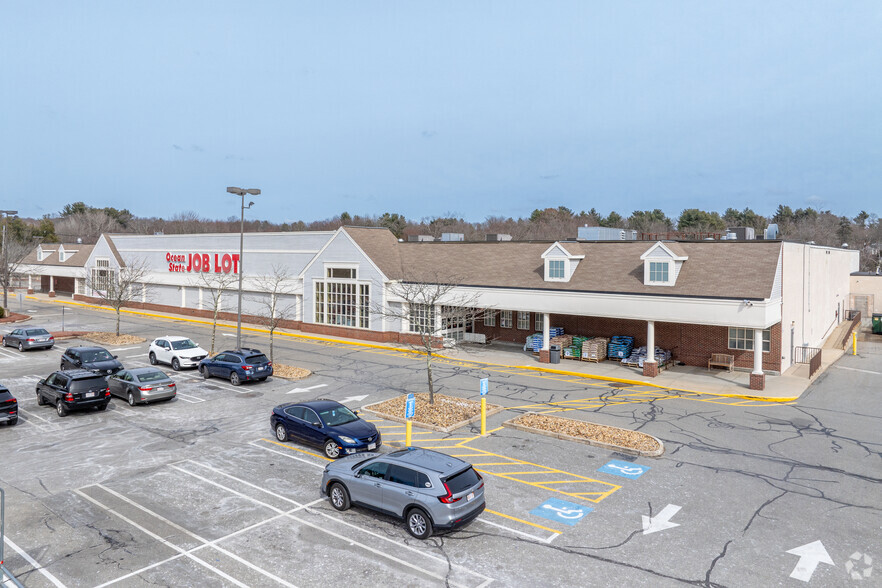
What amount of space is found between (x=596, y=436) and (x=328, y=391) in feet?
41.5

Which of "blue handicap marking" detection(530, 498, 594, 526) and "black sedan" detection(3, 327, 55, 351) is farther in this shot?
"black sedan" detection(3, 327, 55, 351)

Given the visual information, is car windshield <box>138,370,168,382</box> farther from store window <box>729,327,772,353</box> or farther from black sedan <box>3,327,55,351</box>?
store window <box>729,327,772,353</box>

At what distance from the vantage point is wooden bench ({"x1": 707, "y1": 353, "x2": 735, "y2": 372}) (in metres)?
31.8

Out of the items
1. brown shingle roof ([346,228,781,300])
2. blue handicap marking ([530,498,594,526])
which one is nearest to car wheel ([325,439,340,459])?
blue handicap marking ([530,498,594,526])

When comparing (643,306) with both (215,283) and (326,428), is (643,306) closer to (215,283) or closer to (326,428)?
(326,428)

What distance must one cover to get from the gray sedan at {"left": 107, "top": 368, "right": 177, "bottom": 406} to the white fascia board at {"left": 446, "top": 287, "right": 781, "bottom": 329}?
60.7 ft

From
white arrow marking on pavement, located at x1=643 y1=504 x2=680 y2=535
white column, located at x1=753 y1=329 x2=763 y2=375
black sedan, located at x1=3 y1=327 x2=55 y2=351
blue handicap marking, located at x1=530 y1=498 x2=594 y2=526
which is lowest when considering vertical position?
blue handicap marking, located at x1=530 y1=498 x2=594 y2=526

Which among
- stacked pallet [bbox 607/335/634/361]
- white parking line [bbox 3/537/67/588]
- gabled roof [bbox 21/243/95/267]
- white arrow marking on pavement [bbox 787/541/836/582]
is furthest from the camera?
gabled roof [bbox 21/243/95/267]

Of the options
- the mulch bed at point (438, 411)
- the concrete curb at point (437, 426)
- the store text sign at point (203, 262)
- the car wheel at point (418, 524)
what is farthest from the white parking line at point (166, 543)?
the store text sign at point (203, 262)

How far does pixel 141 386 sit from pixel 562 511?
1827cm

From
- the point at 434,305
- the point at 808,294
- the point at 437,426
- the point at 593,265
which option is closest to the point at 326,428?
the point at 437,426

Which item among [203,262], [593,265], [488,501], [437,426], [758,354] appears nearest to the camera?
[488,501]

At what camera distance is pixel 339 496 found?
14.7 metres

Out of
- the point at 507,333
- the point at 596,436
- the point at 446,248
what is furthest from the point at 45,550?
the point at 446,248
